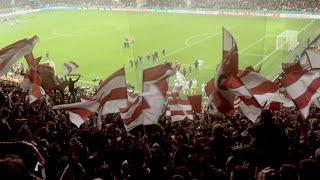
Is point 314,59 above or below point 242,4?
above

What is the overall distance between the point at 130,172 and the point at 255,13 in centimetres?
4310

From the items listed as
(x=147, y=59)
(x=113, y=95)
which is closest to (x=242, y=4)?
(x=147, y=59)

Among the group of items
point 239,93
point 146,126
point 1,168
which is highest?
point 1,168

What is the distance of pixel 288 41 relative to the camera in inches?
1332

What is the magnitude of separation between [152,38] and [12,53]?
3033 cm

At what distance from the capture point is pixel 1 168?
3711 millimetres

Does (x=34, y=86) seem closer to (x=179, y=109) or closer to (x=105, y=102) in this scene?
(x=105, y=102)

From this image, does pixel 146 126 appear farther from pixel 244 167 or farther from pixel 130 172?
pixel 244 167

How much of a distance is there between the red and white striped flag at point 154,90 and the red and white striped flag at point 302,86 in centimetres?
214

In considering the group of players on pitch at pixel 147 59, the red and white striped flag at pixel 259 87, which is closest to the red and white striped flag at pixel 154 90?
the red and white striped flag at pixel 259 87

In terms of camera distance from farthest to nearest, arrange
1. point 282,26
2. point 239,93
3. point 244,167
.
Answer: point 282,26
point 239,93
point 244,167

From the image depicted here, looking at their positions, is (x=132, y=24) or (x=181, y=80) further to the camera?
(x=132, y=24)

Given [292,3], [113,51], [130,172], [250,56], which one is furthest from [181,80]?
[292,3]

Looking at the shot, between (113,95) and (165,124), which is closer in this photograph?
(113,95)
